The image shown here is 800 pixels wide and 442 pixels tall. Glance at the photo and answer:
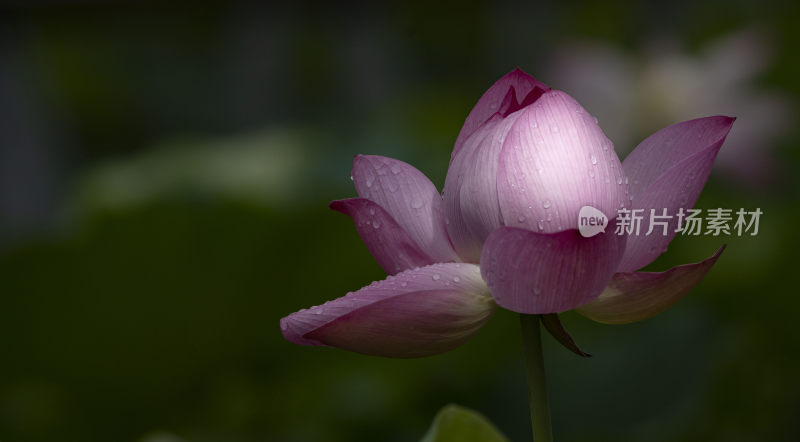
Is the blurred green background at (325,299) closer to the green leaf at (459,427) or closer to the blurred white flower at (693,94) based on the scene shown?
the blurred white flower at (693,94)

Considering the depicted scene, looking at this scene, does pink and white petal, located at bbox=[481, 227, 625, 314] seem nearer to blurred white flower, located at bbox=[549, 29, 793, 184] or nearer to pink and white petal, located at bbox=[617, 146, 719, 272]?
pink and white petal, located at bbox=[617, 146, 719, 272]

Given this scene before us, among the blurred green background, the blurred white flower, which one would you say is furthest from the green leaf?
the blurred white flower

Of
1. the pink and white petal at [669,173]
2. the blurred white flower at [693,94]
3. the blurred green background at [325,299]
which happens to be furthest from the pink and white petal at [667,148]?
the blurred white flower at [693,94]

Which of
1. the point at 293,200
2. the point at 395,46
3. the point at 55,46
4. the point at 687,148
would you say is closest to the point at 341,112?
the point at 395,46

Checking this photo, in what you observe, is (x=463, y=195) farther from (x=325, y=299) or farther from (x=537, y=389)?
(x=325, y=299)

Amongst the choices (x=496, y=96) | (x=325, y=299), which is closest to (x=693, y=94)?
(x=325, y=299)

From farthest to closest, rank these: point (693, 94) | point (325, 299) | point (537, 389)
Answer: point (693, 94), point (325, 299), point (537, 389)
